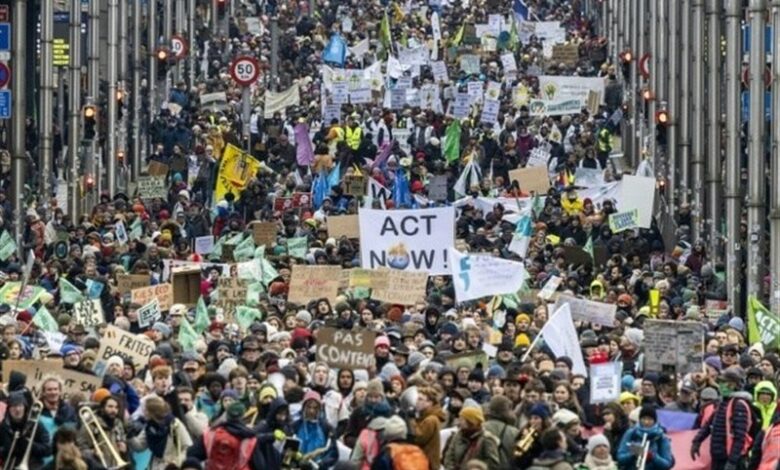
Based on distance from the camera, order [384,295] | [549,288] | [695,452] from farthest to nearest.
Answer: [549,288] < [384,295] < [695,452]

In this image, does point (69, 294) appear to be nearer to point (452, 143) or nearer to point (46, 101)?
point (46, 101)

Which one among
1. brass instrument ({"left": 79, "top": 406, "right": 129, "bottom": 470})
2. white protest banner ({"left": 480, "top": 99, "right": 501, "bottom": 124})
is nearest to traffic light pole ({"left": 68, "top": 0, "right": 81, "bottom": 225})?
white protest banner ({"left": 480, "top": 99, "right": 501, "bottom": 124})

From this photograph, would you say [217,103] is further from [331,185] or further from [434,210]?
[434,210]

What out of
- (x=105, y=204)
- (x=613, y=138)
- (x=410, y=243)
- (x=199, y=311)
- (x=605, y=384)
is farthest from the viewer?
(x=613, y=138)

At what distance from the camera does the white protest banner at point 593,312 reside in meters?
37.6

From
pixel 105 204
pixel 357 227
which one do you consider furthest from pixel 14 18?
pixel 357 227

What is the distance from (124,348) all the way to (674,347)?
196 inches

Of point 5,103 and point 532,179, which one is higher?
point 5,103

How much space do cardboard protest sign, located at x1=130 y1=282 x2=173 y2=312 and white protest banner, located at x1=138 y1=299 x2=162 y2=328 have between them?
912 mm

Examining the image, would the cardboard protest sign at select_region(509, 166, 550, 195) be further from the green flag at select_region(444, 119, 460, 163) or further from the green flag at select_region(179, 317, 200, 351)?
the green flag at select_region(179, 317, 200, 351)

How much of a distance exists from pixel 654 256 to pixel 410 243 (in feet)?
22.7

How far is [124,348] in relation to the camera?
32750mm

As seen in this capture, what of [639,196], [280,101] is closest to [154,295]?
[639,196]

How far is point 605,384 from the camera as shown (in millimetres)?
30766
